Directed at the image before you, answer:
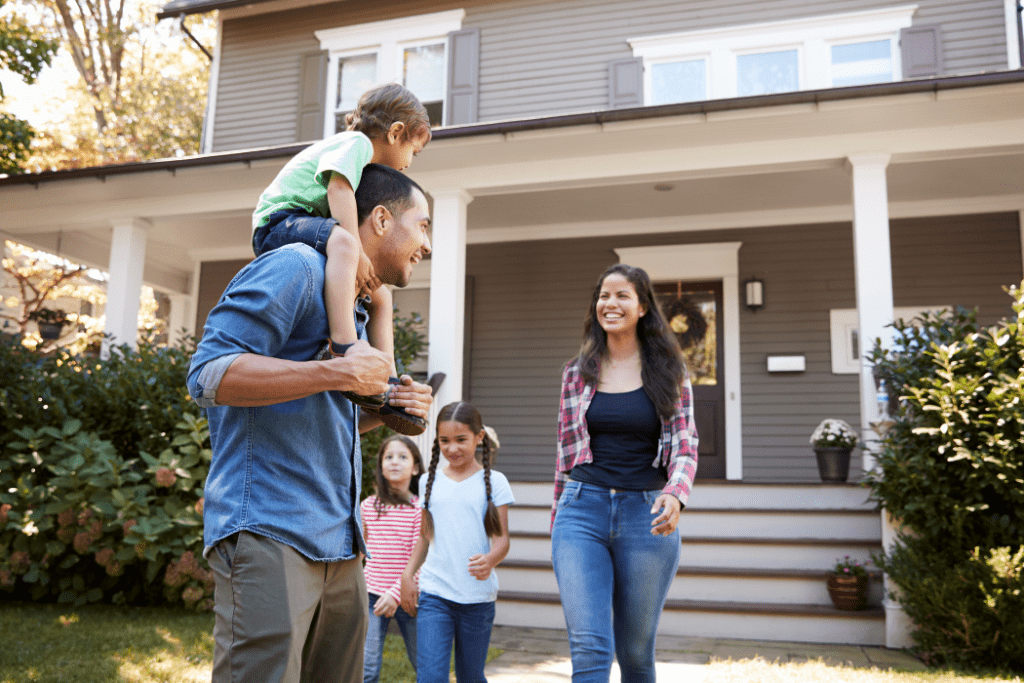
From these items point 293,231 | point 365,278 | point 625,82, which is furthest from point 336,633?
point 625,82

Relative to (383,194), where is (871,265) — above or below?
above

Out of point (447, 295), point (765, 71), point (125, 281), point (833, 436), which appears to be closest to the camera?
point (833, 436)

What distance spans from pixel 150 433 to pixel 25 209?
4091mm

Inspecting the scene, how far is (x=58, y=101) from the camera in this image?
59.1 feet

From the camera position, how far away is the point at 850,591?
520 cm

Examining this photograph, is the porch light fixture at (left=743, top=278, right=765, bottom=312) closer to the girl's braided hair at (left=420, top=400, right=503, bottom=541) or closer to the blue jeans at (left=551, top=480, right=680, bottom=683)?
the girl's braided hair at (left=420, top=400, right=503, bottom=541)

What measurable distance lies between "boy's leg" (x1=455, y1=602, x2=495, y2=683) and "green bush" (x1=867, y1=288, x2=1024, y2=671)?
2799 millimetres

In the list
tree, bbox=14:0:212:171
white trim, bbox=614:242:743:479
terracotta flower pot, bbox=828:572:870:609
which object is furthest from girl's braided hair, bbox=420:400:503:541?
tree, bbox=14:0:212:171

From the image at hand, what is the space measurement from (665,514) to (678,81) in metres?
7.46

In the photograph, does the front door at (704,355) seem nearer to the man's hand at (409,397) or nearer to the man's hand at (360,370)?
the man's hand at (409,397)

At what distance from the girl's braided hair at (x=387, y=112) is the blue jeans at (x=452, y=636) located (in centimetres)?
196

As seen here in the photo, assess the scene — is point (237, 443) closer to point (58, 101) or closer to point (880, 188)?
point (880, 188)

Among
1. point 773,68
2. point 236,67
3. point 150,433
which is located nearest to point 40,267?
point 236,67

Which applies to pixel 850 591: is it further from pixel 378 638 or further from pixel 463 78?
pixel 463 78
